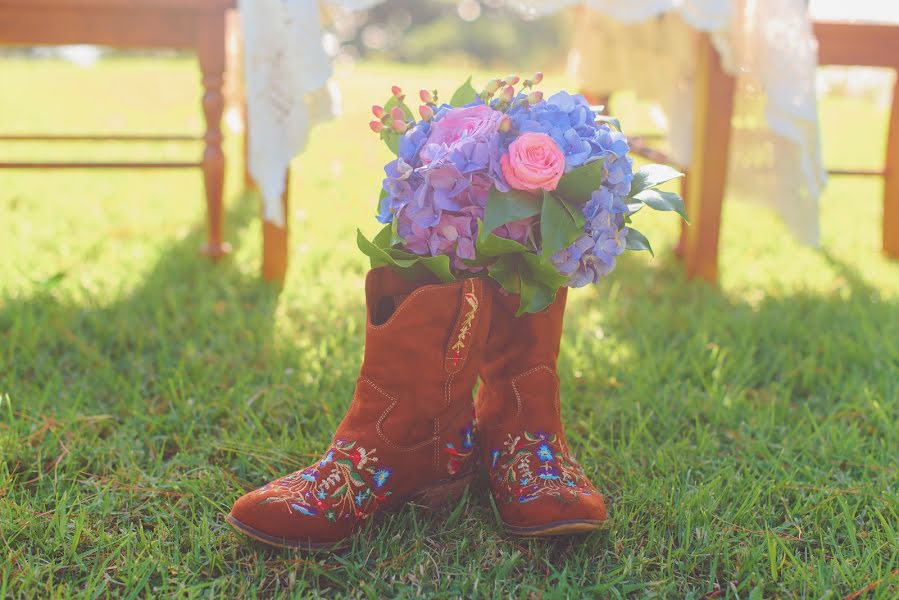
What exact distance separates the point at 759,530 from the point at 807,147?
105cm

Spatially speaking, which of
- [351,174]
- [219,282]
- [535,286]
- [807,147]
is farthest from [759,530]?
[351,174]

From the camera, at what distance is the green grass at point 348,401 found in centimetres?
91

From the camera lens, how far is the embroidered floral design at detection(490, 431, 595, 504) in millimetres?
972

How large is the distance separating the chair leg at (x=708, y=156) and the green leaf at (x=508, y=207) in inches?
44.0

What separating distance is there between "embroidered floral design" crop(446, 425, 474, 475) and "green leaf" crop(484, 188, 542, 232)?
1.04 ft

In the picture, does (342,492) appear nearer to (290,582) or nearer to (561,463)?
(290,582)

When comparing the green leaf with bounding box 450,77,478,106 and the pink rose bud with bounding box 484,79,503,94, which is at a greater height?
the pink rose bud with bounding box 484,79,503,94

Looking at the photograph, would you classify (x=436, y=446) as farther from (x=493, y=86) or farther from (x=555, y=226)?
(x=493, y=86)

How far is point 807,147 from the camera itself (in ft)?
5.69

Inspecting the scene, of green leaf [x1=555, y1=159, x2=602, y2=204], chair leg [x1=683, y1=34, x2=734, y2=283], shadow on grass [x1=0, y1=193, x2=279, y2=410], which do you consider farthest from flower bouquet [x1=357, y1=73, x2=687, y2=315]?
chair leg [x1=683, y1=34, x2=734, y2=283]

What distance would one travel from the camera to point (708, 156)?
190 cm

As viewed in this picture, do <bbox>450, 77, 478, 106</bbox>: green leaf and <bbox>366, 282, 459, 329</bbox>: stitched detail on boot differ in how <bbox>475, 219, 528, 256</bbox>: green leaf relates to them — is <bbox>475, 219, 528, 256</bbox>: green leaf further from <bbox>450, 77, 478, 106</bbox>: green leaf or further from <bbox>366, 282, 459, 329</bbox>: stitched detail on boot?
<bbox>450, 77, 478, 106</bbox>: green leaf

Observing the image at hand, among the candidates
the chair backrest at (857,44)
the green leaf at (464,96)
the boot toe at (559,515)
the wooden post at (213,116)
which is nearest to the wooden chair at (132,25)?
the wooden post at (213,116)

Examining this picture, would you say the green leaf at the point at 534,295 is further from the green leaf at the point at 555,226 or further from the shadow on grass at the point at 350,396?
the shadow on grass at the point at 350,396
